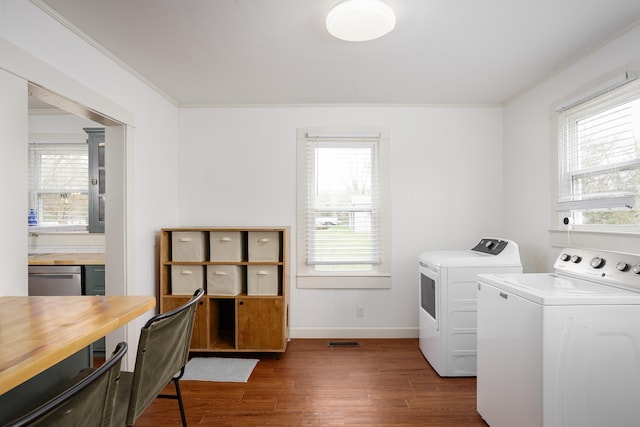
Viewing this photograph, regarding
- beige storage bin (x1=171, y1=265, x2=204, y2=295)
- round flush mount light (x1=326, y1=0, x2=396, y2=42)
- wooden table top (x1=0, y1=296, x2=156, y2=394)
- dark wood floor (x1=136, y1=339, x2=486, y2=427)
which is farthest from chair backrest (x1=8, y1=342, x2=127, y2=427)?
beige storage bin (x1=171, y1=265, x2=204, y2=295)

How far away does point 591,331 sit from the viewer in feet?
5.29

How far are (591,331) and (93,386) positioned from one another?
199 centimetres

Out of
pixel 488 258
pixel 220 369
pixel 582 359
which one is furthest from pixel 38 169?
pixel 582 359

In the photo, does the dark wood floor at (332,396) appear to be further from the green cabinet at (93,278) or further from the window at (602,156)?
the window at (602,156)

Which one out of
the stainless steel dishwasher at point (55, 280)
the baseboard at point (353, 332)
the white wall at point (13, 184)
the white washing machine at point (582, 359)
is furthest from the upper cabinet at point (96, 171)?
the white washing machine at point (582, 359)

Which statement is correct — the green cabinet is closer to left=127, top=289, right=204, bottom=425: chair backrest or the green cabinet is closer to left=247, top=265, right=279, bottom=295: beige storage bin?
left=247, top=265, right=279, bottom=295: beige storage bin

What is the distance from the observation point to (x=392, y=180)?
3.66 m

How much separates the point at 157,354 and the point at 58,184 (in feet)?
11.2

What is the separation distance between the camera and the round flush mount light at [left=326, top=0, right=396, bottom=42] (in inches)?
73.0

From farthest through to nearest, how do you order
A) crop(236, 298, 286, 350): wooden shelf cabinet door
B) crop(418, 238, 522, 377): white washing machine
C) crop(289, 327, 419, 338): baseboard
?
crop(289, 327, 419, 338): baseboard
crop(236, 298, 286, 350): wooden shelf cabinet door
crop(418, 238, 522, 377): white washing machine

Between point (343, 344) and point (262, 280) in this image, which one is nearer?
point (262, 280)

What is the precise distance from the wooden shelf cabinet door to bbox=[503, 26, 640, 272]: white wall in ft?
7.68

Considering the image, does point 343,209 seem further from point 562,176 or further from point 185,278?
point 562,176

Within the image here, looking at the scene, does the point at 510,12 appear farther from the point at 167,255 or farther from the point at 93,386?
the point at 167,255
